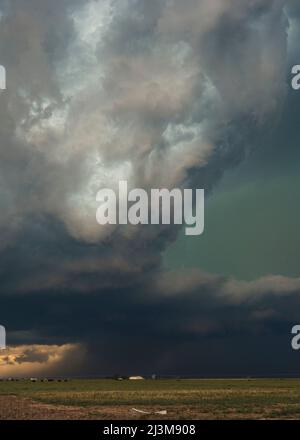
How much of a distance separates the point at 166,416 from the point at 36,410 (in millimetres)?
17285
